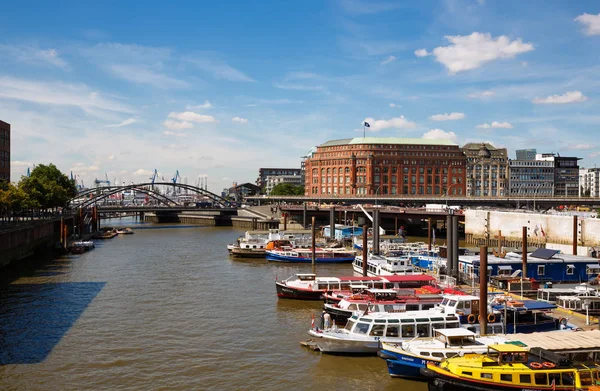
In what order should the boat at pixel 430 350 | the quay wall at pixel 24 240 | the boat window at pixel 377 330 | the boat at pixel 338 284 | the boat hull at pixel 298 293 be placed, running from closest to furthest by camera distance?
1. the boat at pixel 430 350
2. the boat window at pixel 377 330
3. the boat at pixel 338 284
4. the boat hull at pixel 298 293
5. the quay wall at pixel 24 240

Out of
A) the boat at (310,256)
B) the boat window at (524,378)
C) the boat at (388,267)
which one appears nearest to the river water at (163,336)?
the boat window at (524,378)

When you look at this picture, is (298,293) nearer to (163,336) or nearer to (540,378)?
(163,336)

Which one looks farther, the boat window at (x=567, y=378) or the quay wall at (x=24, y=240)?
the quay wall at (x=24, y=240)

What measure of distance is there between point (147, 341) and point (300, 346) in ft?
35.6

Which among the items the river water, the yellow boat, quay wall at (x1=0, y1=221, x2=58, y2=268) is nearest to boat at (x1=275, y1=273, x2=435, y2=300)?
the river water

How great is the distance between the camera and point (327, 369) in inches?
1315

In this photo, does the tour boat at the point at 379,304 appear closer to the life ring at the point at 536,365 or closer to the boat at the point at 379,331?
the boat at the point at 379,331

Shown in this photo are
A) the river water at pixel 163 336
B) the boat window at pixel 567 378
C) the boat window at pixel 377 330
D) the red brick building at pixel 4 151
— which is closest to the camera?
the boat window at pixel 567 378

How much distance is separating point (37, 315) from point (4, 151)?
8450 cm

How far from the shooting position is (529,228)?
101 meters

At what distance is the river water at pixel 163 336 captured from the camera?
105 feet

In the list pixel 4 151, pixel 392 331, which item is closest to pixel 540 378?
pixel 392 331

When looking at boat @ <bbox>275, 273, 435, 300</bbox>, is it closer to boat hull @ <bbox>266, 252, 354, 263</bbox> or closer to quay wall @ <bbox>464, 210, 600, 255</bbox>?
boat hull @ <bbox>266, 252, 354, 263</bbox>

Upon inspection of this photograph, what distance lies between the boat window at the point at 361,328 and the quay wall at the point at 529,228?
50.0 m
